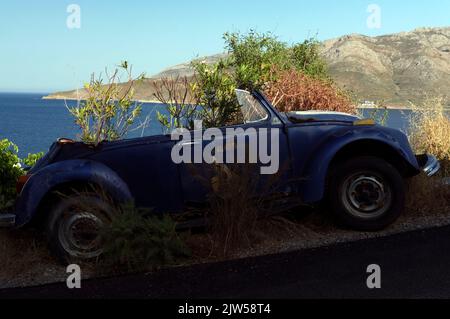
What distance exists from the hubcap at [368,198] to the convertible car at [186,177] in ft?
0.03

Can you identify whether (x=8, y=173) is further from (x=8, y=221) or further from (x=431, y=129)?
(x=431, y=129)

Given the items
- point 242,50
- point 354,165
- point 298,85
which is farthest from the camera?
point 242,50

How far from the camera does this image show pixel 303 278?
4777 millimetres

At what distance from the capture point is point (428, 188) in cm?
704

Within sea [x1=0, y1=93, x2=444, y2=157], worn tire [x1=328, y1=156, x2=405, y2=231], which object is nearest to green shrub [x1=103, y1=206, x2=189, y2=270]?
worn tire [x1=328, y1=156, x2=405, y2=231]

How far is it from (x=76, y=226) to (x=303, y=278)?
2239mm

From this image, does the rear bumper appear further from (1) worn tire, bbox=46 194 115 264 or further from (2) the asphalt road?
(2) the asphalt road

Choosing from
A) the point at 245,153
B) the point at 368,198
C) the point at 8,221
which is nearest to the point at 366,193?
the point at 368,198

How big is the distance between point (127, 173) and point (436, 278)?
300cm

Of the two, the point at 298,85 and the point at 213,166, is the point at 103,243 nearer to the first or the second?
the point at 213,166

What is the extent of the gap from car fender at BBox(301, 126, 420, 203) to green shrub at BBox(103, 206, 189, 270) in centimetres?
148
